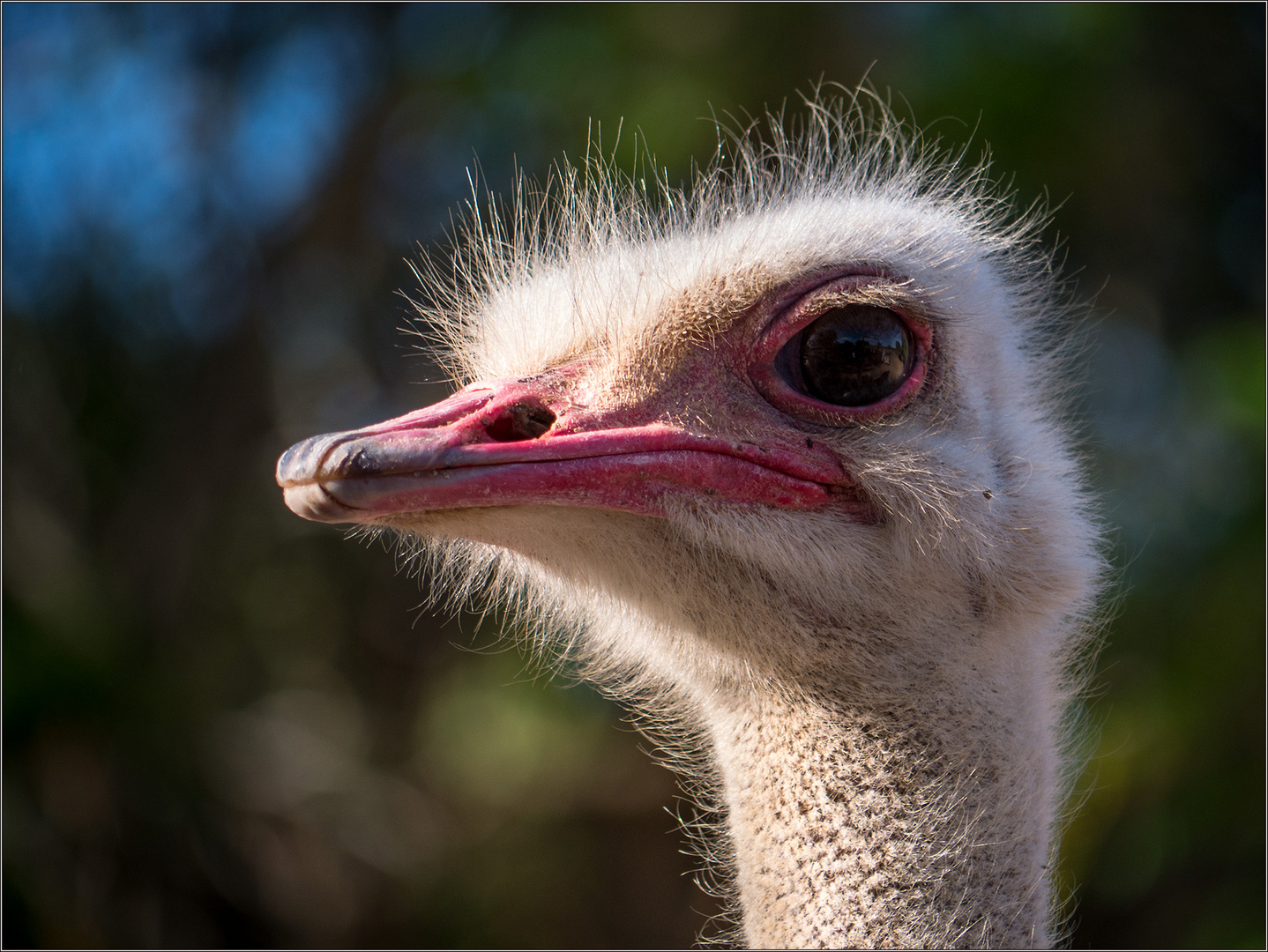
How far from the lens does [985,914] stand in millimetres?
1435

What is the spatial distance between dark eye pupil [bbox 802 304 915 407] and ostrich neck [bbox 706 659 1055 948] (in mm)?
418

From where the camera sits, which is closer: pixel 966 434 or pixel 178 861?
pixel 966 434

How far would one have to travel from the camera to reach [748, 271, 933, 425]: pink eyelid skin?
4.70 ft

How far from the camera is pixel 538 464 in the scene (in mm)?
1256

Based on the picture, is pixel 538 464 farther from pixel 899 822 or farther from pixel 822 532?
pixel 899 822

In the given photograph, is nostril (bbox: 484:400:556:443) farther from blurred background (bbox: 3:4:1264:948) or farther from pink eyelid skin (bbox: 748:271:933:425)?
blurred background (bbox: 3:4:1264:948)

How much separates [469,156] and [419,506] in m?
4.44

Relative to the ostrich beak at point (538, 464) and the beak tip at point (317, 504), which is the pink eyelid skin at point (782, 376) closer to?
the ostrich beak at point (538, 464)

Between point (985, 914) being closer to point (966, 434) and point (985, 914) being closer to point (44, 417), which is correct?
point (966, 434)

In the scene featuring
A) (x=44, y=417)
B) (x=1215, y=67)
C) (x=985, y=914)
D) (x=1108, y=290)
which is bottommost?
(x=985, y=914)

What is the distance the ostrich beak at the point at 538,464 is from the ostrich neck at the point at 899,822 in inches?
12.4

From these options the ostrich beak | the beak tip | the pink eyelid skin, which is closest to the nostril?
the ostrich beak

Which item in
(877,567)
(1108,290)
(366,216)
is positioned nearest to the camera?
(877,567)

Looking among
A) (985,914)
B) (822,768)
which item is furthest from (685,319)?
(985,914)
